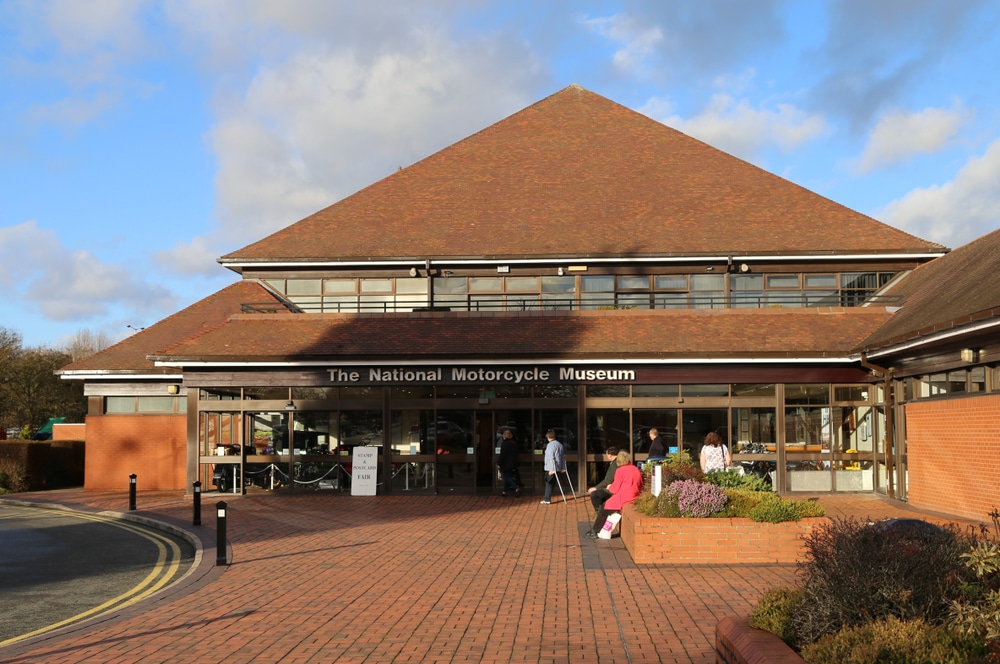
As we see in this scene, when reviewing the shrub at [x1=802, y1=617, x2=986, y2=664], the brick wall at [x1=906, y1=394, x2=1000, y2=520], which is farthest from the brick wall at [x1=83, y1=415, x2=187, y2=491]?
the shrub at [x1=802, y1=617, x2=986, y2=664]

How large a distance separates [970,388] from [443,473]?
11855mm

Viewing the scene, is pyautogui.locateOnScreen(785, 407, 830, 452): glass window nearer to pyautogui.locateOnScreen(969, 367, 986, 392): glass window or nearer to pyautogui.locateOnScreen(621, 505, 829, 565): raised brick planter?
pyautogui.locateOnScreen(969, 367, 986, 392): glass window

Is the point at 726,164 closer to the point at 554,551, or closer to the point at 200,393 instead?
the point at 200,393

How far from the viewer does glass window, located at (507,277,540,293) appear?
2639cm

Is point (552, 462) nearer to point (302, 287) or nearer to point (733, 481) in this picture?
point (733, 481)

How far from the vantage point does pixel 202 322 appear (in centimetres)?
3000

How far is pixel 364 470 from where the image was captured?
24219 mm

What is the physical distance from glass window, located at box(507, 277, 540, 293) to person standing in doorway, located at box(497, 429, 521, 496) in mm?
4300

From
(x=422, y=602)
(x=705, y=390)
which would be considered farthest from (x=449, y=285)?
(x=422, y=602)

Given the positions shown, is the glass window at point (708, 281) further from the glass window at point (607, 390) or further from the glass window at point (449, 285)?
the glass window at point (449, 285)

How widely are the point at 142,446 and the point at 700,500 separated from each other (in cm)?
1922

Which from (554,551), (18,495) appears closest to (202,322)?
(18,495)

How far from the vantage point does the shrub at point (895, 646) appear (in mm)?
5676

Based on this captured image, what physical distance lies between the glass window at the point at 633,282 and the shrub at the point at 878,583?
61.9 ft
